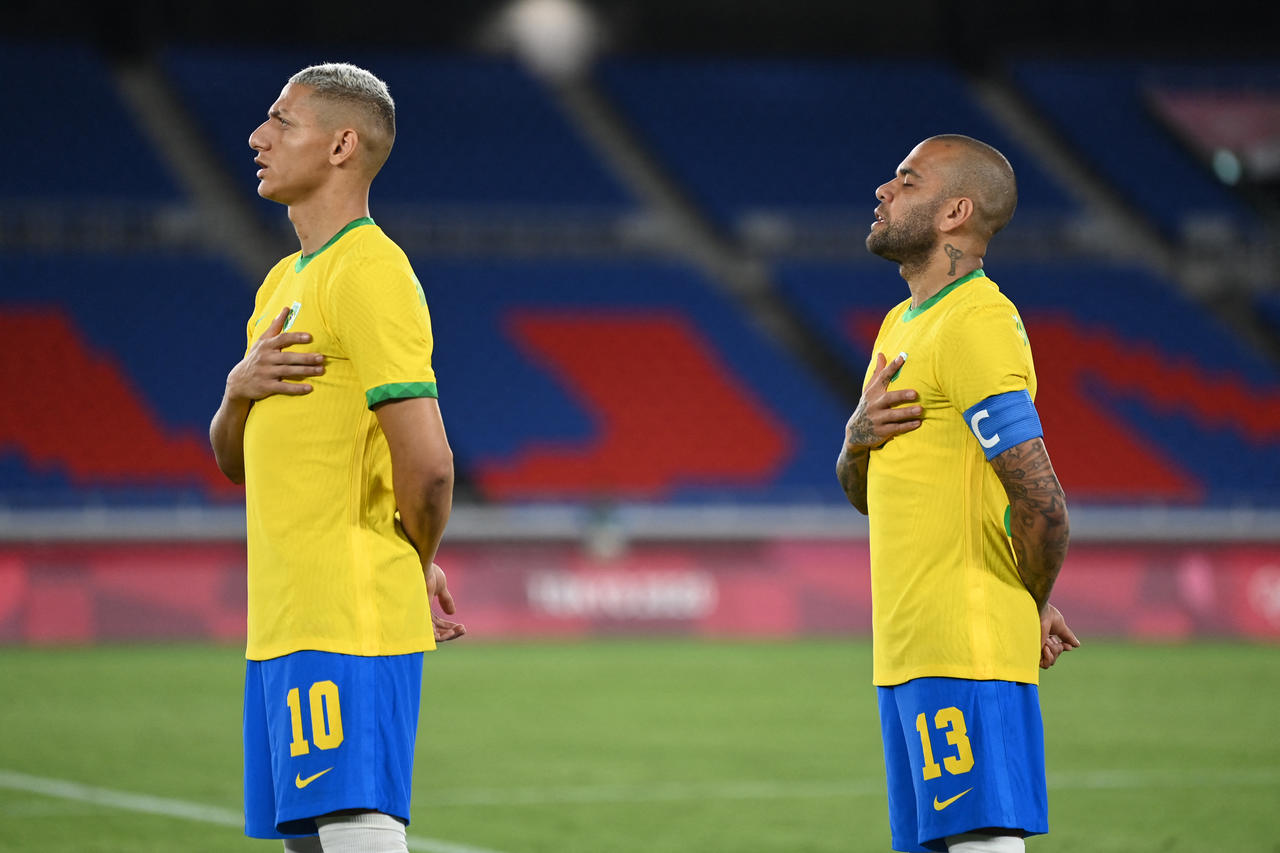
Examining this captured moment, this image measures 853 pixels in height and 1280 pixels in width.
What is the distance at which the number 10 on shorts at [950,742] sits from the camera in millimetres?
3725

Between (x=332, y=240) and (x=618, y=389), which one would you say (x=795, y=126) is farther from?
(x=332, y=240)

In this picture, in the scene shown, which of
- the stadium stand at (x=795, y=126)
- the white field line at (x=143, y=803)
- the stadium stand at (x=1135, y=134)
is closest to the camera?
the white field line at (x=143, y=803)

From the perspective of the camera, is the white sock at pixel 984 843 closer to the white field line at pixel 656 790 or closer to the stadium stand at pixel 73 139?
the white field line at pixel 656 790

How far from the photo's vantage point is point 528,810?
816 centimetres

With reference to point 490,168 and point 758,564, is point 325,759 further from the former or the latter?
point 490,168

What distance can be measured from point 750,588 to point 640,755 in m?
9.84

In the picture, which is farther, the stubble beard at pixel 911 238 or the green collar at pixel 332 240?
the stubble beard at pixel 911 238

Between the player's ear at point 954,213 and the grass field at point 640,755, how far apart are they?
→ 12.8 ft

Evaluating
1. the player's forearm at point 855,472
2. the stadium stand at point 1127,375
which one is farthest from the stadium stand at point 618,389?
the player's forearm at point 855,472

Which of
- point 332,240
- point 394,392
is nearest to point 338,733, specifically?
point 394,392

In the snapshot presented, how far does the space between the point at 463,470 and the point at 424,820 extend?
1564 cm

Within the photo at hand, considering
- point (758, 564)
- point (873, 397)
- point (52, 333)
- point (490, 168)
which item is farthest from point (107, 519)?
point (873, 397)

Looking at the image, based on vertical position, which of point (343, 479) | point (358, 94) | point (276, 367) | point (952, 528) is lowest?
point (952, 528)

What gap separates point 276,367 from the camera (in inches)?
141
